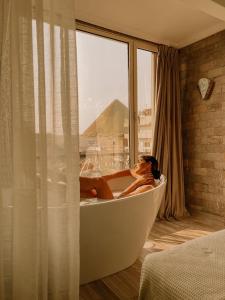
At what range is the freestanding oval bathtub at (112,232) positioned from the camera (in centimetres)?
178

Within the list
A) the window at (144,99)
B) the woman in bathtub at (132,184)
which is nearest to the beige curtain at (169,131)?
the window at (144,99)

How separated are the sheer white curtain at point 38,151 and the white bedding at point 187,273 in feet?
1.53

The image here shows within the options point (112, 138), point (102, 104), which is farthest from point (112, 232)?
point (102, 104)

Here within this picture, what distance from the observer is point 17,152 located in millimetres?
1225

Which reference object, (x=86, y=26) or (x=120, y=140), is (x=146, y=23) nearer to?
(x=86, y=26)

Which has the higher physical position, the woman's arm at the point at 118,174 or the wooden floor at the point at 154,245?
the woman's arm at the point at 118,174

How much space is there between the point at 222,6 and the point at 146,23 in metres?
1.13

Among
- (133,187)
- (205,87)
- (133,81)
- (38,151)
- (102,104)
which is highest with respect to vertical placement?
(133,81)

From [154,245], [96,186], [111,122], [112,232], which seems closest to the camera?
[112,232]

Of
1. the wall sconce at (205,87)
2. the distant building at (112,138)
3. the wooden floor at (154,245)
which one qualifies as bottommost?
the wooden floor at (154,245)

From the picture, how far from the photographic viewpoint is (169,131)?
3.48m

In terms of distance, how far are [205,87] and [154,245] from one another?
2112mm

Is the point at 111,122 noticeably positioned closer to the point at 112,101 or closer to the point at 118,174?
the point at 112,101

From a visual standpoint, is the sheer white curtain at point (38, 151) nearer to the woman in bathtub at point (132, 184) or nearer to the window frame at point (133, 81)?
the woman in bathtub at point (132, 184)
